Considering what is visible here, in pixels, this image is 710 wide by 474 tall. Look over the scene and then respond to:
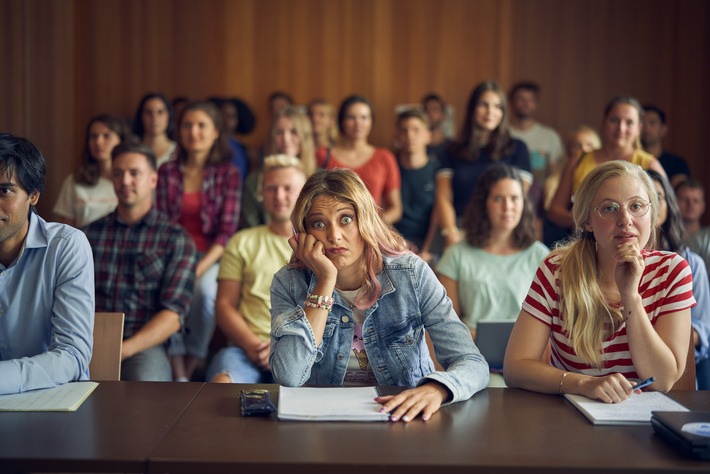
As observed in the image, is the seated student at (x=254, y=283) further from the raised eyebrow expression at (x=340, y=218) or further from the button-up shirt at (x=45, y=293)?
the raised eyebrow expression at (x=340, y=218)

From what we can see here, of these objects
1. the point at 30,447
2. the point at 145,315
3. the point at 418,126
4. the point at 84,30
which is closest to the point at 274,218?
the point at 145,315

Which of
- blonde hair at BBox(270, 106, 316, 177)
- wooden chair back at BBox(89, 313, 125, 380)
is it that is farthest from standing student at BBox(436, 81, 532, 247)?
wooden chair back at BBox(89, 313, 125, 380)

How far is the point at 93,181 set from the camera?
4668mm

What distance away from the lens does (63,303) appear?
7.36ft

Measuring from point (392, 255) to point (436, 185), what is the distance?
8.39ft

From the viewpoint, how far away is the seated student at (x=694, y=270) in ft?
9.53

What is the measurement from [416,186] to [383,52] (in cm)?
247

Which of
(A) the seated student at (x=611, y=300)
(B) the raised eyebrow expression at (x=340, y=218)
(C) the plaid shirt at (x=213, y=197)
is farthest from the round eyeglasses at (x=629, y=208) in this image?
(C) the plaid shirt at (x=213, y=197)

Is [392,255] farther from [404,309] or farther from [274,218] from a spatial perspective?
[274,218]

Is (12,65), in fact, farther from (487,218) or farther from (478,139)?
(487,218)

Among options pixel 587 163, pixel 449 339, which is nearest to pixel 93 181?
pixel 587 163

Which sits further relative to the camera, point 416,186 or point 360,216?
point 416,186

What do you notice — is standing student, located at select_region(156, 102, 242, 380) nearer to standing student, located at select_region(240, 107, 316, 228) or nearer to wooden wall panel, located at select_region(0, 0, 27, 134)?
standing student, located at select_region(240, 107, 316, 228)

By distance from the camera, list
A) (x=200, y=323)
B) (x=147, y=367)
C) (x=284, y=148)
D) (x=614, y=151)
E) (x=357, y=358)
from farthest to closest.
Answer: (x=284, y=148) → (x=614, y=151) → (x=200, y=323) → (x=147, y=367) → (x=357, y=358)
